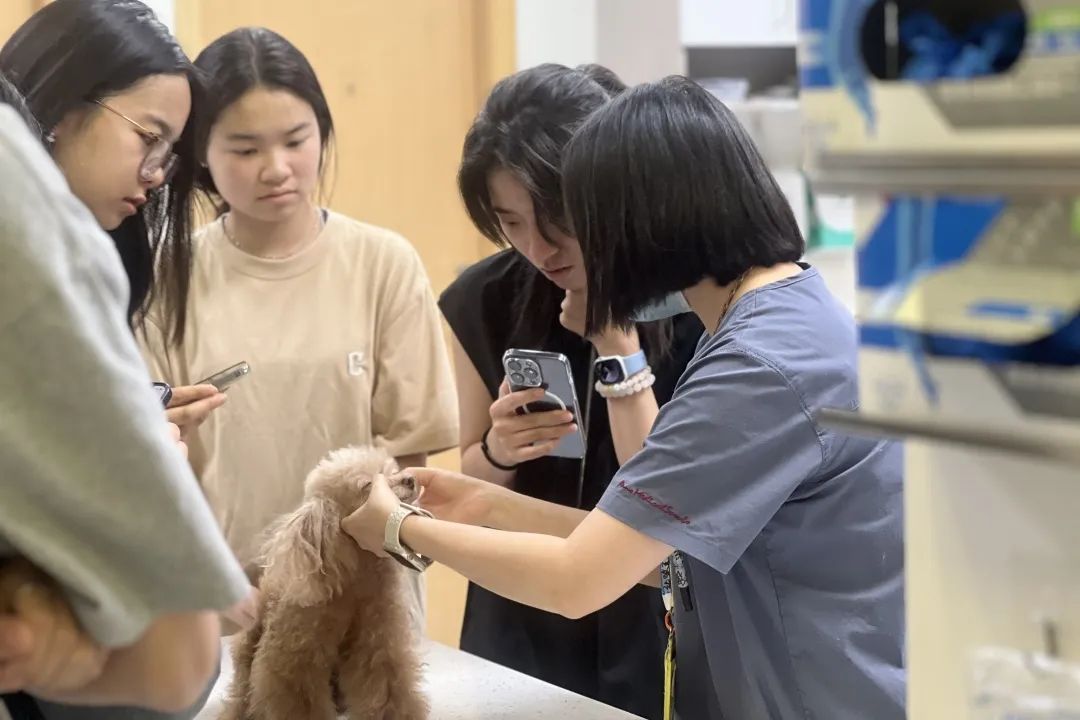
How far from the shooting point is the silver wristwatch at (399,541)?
3.96 feet

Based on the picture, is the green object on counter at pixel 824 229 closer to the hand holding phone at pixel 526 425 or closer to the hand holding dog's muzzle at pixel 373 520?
the hand holding phone at pixel 526 425

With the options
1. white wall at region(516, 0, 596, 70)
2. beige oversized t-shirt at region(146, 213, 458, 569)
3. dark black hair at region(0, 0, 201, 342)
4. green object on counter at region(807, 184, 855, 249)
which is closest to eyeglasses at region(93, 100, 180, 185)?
dark black hair at region(0, 0, 201, 342)

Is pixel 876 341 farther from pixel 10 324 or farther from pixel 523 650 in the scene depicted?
pixel 523 650

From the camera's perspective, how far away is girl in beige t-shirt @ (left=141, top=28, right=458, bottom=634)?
159 cm

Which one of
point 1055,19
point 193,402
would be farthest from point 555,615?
point 1055,19

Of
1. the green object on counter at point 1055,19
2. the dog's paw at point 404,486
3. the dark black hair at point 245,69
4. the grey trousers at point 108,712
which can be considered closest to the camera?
the green object on counter at point 1055,19

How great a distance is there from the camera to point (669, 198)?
1039 mm

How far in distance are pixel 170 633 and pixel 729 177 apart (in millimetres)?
664

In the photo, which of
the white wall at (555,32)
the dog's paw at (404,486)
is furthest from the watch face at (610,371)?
the white wall at (555,32)

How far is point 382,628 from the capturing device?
1255mm

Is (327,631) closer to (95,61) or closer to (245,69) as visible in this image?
(95,61)

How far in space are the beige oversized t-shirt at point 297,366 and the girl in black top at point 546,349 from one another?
94 millimetres

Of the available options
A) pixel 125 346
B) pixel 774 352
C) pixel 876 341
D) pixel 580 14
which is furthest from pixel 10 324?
pixel 580 14

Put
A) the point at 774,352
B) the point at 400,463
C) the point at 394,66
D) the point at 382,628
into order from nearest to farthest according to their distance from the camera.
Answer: the point at 774,352 < the point at 382,628 < the point at 400,463 < the point at 394,66
